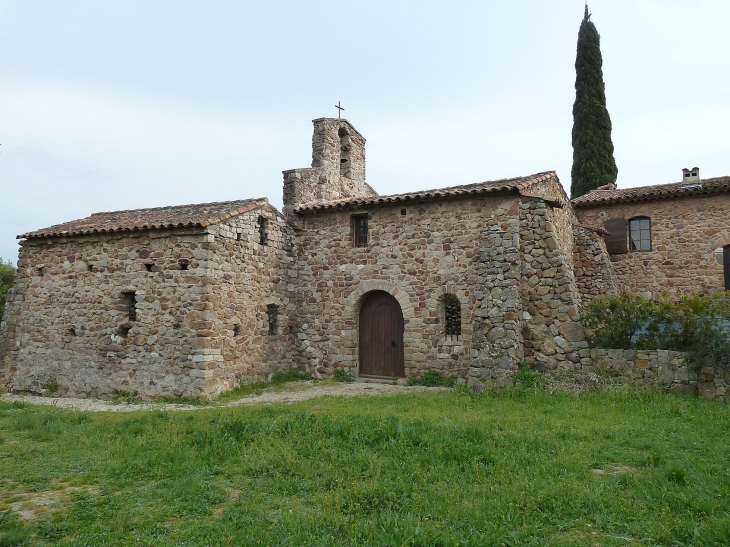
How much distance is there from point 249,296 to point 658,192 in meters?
12.7

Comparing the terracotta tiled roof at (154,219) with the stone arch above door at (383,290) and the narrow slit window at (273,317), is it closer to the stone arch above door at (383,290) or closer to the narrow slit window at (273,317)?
the narrow slit window at (273,317)

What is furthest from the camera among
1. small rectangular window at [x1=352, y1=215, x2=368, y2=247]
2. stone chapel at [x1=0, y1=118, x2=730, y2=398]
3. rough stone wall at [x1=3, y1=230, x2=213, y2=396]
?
small rectangular window at [x1=352, y1=215, x2=368, y2=247]

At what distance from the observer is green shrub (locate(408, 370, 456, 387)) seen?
1205 centimetres

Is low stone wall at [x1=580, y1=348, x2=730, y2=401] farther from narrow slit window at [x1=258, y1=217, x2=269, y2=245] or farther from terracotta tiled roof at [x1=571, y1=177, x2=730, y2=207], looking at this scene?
narrow slit window at [x1=258, y1=217, x2=269, y2=245]

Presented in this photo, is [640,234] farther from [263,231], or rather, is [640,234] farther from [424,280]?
[263,231]

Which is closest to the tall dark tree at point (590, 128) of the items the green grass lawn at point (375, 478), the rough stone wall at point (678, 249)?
the rough stone wall at point (678, 249)

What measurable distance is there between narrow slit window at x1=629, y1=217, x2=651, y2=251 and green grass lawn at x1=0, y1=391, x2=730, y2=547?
884cm

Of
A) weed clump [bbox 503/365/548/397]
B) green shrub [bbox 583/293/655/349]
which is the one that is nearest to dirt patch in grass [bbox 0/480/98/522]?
weed clump [bbox 503/365/548/397]

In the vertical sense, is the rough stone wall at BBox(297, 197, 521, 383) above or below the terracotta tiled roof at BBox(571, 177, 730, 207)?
below

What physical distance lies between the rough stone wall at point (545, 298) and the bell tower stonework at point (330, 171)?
636cm

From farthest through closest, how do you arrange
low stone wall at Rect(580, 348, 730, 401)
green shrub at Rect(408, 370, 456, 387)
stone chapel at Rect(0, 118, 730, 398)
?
green shrub at Rect(408, 370, 456, 387), stone chapel at Rect(0, 118, 730, 398), low stone wall at Rect(580, 348, 730, 401)

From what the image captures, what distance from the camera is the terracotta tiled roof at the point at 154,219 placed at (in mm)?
11656

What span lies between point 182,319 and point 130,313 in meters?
1.71

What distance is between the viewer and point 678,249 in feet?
50.0
